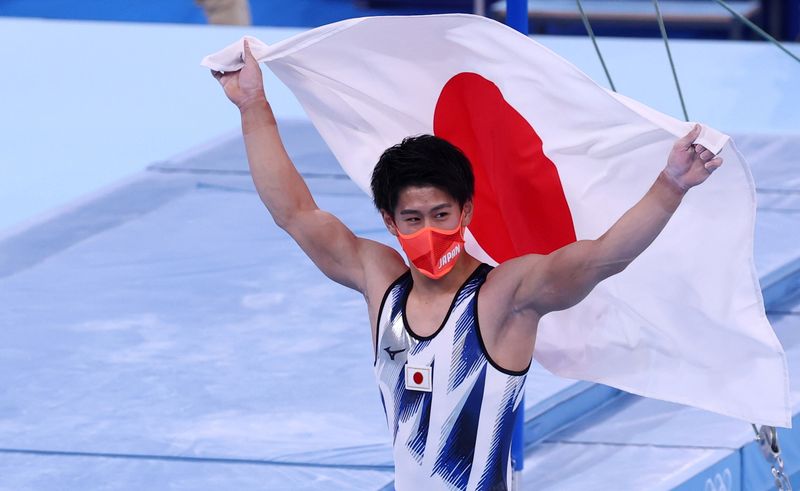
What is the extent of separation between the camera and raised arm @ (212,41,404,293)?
8.83 feet

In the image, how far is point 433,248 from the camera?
240 centimetres

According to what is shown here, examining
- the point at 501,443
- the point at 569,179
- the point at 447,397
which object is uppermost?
the point at 569,179

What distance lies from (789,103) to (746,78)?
0.42 m

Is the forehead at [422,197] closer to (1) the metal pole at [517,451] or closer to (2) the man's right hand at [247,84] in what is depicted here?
(2) the man's right hand at [247,84]

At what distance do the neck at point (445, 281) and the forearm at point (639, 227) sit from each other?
305 mm

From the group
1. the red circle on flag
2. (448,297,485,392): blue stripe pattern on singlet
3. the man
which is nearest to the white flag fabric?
the red circle on flag

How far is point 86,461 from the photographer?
3.55m

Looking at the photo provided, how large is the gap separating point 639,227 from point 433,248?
38cm

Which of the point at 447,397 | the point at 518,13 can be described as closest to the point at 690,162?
the point at 447,397

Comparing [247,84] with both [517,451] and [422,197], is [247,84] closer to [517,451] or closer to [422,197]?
[422,197]

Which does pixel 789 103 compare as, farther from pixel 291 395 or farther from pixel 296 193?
pixel 296 193

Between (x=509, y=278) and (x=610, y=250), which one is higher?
(x=610, y=250)

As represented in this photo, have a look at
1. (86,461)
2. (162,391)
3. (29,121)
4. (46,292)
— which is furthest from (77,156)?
(86,461)

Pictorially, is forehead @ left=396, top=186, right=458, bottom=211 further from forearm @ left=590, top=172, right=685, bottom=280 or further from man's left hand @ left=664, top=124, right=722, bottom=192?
man's left hand @ left=664, top=124, right=722, bottom=192
